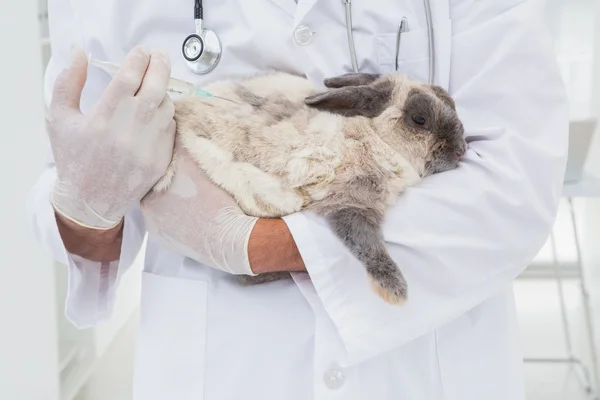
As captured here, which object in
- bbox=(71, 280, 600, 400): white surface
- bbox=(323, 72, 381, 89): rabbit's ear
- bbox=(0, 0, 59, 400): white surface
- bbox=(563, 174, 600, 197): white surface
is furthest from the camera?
bbox=(71, 280, 600, 400): white surface

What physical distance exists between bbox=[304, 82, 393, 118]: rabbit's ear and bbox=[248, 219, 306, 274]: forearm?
0.58ft

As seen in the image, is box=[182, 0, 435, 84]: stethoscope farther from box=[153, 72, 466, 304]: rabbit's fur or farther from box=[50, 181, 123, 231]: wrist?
box=[50, 181, 123, 231]: wrist

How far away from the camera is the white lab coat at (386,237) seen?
0.85 m

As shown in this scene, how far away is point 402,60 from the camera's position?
38.0 inches

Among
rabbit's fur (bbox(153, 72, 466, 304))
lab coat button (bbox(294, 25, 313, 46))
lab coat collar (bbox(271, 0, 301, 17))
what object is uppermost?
lab coat collar (bbox(271, 0, 301, 17))

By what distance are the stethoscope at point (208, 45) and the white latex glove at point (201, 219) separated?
0.15m

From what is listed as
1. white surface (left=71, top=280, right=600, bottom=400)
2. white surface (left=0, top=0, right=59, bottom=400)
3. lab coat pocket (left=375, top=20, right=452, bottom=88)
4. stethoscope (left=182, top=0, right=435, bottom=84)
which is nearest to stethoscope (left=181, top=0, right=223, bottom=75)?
stethoscope (left=182, top=0, right=435, bottom=84)

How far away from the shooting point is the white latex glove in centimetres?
83

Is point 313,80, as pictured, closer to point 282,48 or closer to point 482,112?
point 282,48

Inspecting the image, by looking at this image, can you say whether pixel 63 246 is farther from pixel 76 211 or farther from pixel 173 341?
pixel 173 341

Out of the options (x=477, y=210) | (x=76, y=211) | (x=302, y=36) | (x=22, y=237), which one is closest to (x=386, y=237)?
(x=477, y=210)

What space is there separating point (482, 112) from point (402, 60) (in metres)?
0.15

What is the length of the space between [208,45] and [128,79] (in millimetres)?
197

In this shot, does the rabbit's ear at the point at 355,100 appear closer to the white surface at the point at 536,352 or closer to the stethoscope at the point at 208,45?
the stethoscope at the point at 208,45
